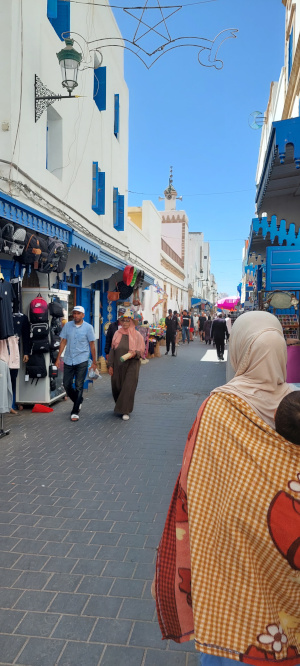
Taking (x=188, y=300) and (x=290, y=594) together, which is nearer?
(x=290, y=594)

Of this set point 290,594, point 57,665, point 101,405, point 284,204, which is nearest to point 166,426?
point 101,405

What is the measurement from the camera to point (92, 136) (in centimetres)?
1120

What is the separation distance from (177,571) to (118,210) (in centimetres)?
1401

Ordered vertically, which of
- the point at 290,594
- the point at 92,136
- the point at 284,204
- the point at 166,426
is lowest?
the point at 166,426

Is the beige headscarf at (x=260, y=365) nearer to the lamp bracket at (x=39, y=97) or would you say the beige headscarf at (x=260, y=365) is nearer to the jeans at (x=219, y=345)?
the lamp bracket at (x=39, y=97)

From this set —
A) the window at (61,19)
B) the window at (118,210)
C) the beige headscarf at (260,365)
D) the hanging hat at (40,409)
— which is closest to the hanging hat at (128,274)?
the window at (118,210)

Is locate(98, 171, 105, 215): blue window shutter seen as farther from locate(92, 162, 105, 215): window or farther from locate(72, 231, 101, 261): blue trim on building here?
locate(72, 231, 101, 261): blue trim on building

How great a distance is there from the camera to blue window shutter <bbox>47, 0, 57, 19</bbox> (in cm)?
841

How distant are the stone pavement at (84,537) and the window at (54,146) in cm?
479

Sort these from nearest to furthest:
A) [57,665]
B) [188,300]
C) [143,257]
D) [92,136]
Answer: [57,665] < [92,136] < [143,257] < [188,300]

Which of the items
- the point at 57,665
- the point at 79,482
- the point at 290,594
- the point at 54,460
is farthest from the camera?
the point at 54,460

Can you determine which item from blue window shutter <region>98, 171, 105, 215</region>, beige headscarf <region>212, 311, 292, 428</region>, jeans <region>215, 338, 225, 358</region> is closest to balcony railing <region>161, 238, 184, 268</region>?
jeans <region>215, 338, 225, 358</region>

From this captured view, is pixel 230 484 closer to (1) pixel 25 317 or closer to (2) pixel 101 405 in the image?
(1) pixel 25 317

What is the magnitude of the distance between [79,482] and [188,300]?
39.5m
